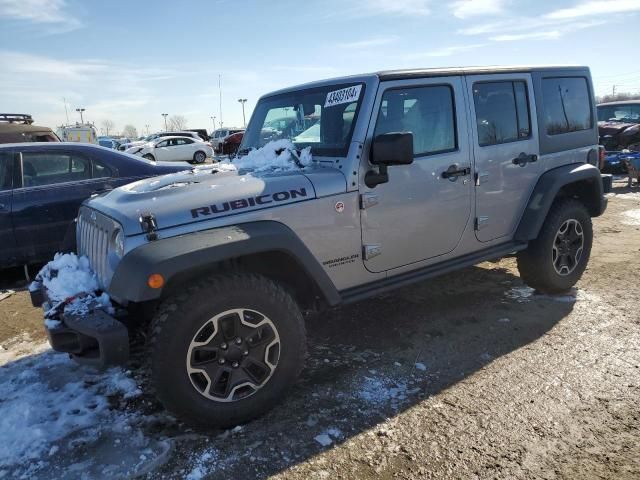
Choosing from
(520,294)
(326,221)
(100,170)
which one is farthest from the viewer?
(100,170)

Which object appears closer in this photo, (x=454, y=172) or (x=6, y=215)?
(x=454, y=172)

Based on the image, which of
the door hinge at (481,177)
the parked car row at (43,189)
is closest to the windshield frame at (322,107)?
the door hinge at (481,177)

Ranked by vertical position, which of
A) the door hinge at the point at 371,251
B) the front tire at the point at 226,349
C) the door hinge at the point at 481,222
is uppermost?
the door hinge at the point at 481,222

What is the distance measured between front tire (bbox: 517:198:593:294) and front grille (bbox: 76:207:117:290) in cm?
352

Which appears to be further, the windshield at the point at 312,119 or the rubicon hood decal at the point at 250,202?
the windshield at the point at 312,119

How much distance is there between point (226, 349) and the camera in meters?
2.76

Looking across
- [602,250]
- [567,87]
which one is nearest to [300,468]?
[567,87]

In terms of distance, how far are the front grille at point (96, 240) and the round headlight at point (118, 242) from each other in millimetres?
56

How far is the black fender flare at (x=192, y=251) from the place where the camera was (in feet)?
8.06

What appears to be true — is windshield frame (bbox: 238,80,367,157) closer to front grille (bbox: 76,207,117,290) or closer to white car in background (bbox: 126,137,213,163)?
front grille (bbox: 76,207,117,290)

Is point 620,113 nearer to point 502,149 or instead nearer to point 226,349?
point 502,149

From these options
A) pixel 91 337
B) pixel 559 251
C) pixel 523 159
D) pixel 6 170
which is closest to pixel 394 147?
pixel 523 159

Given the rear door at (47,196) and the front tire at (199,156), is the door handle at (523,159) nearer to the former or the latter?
the rear door at (47,196)

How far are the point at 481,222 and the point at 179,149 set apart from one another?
23.2 meters
